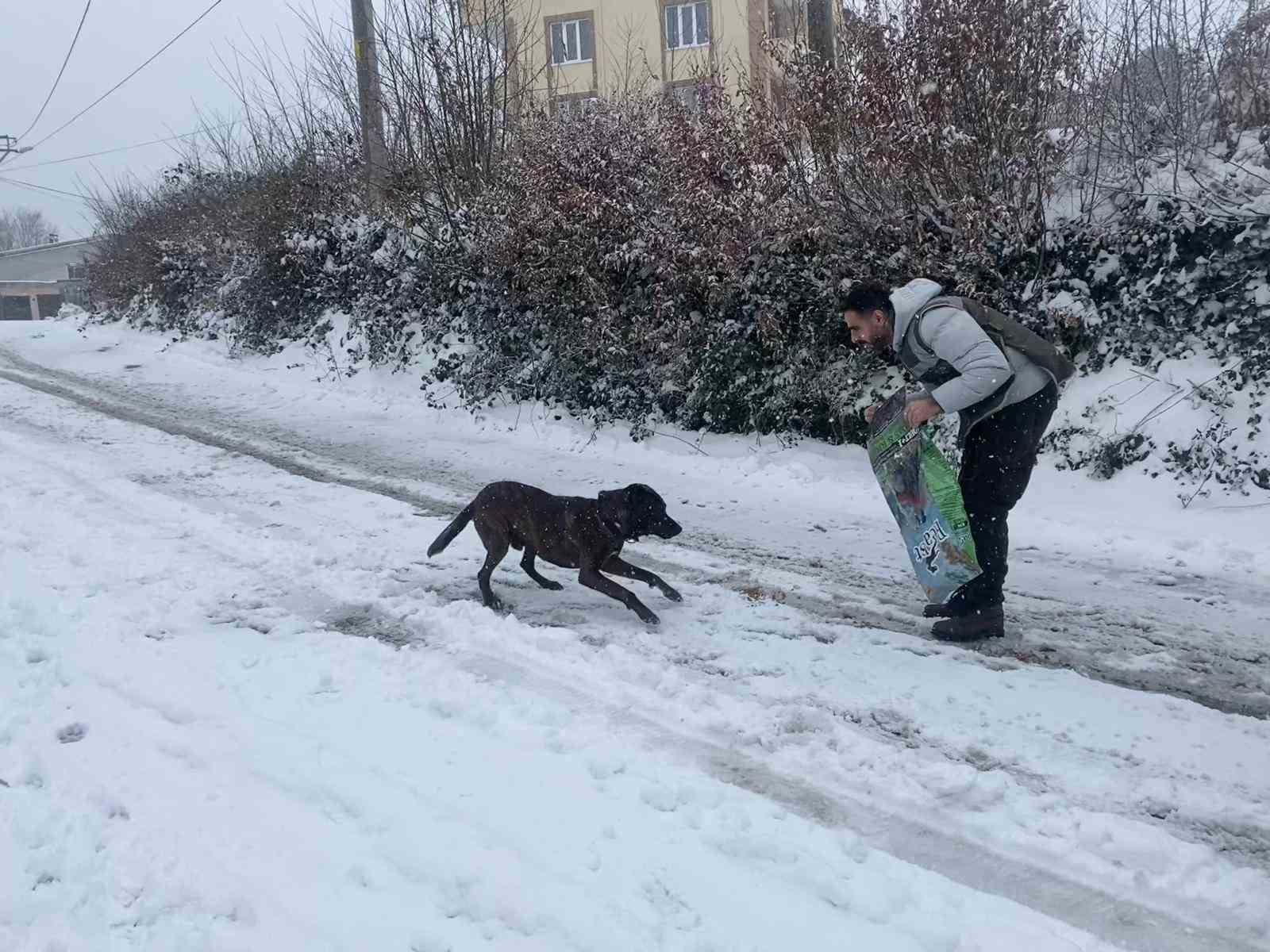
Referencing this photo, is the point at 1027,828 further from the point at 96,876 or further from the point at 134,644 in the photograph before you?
the point at 134,644

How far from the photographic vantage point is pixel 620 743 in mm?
3445

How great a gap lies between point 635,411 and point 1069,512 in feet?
14.9

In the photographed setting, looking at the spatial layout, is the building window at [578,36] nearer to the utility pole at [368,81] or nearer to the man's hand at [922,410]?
the utility pole at [368,81]

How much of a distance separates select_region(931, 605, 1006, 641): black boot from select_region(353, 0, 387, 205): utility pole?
405 inches

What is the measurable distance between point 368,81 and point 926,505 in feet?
33.8

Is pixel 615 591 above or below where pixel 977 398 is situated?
below

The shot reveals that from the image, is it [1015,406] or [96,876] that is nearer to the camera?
[96,876]

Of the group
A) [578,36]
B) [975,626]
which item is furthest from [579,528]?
[578,36]

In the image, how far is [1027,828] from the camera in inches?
116

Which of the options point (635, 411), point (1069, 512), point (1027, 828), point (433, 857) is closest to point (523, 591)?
point (433, 857)

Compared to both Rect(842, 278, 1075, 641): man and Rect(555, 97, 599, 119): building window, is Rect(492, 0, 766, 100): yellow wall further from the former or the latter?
Rect(842, 278, 1075, 641): man

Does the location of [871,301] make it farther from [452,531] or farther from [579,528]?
[452,531]

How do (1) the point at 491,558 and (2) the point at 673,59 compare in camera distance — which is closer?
(1) the point at 491,558

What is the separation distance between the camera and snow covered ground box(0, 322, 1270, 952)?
256 cm
